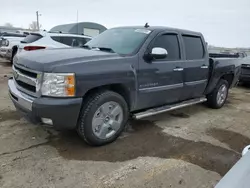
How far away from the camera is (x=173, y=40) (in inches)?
191

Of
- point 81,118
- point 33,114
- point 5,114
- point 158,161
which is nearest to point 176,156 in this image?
point 158,161

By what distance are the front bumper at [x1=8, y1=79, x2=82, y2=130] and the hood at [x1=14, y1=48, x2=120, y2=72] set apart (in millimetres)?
396

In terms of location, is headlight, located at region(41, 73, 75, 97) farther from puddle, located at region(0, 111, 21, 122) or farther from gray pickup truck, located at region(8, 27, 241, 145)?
puddle, located at region(0, 111, 21, 122)

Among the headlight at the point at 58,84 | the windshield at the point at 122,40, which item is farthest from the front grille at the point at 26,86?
the windshield at the point at 122,40

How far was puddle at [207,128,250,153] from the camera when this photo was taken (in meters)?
4.14

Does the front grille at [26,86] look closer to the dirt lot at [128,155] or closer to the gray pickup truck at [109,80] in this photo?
the gray pickup truck at [109,80]

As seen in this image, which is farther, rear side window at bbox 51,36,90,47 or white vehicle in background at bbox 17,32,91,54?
rear side window at bbox 51,36,90,47

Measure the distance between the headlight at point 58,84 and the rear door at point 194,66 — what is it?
255 cm

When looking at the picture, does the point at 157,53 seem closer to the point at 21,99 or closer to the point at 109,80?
the point at 109,80

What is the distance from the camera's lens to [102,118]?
3668mm

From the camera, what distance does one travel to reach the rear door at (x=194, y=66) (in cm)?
506

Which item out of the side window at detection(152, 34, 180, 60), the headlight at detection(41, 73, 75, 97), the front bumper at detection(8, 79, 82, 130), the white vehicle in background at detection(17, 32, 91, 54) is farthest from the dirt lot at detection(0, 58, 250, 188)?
the white vehicle in background at detection(17, 32, 91, 54)

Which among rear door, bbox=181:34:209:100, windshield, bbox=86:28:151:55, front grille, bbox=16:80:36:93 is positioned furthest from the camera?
rear door, bbox=181:34:209:100

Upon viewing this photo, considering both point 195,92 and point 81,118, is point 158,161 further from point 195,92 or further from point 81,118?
point 195,92
